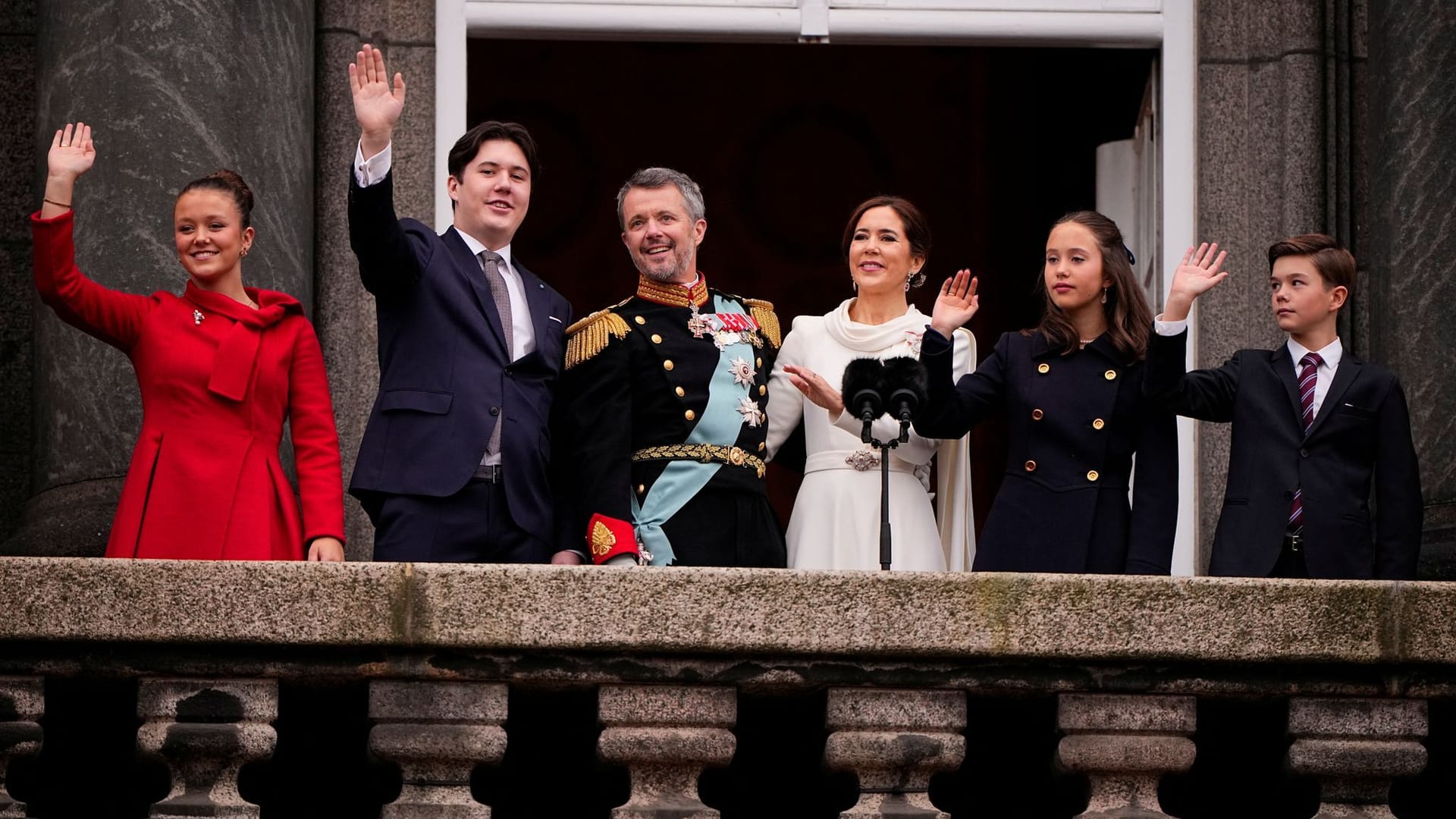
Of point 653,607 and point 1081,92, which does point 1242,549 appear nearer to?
point 653,607

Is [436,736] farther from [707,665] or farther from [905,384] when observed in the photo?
[905,384]

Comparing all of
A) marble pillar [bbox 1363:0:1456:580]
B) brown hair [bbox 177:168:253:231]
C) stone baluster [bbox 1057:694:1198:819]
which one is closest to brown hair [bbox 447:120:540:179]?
brown hair [bbox 177:168:253:231]

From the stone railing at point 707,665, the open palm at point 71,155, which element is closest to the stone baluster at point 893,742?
the stone railing at point 707,665

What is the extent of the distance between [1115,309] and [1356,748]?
2.00 m

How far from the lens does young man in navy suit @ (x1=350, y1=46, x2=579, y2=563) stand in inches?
248

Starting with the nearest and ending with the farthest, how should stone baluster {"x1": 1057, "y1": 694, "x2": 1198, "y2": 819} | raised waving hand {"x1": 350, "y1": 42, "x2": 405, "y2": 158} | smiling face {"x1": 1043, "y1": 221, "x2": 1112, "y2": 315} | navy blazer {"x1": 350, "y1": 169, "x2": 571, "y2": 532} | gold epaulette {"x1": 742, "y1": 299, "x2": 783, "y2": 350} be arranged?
stone baluster {"x1": 1057, "y1": 694, "x2": 1198, "y2": 819}, raised waving hand {"x1": 350, "y1": 42, "x2": 405, "y2": 158}, navy blazer {"x1": 350, "y1": 169, "x2": 571, "y2": 532}, smiling face {"x1": 1043, "y1": 221, "x2": 1112, "y2": 315}, gold epaulette {"x1": 742, "y1": 299, "x2": 783, "y2": 350}

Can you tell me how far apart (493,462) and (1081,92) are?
24.9ft

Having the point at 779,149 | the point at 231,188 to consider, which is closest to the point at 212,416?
the point at 231,188

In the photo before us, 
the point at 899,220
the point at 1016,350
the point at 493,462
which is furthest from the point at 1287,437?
the point at 493,462

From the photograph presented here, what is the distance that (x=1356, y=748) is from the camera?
5.25 metres

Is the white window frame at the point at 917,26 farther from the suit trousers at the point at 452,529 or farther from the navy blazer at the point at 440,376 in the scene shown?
the suit trousers at the point at 452,529

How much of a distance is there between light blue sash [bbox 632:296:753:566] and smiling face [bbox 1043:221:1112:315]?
3.15 ft

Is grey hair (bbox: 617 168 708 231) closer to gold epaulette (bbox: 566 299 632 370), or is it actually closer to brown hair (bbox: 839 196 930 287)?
gold epaulette (bbox: 566 299 632 370)

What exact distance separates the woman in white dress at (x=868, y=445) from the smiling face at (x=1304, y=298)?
100cm
